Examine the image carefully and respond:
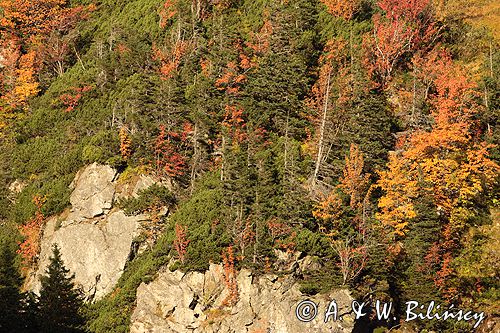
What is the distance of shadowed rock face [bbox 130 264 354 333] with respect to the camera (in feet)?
119

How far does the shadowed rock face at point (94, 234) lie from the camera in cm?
4409

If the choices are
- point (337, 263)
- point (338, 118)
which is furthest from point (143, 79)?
point (337, 263)

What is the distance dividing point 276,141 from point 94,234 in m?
16.8

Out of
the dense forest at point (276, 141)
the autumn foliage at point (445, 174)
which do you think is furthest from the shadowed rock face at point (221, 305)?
the autumn foliage at point (445, 174)

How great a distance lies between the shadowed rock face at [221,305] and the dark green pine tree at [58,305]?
170 inches

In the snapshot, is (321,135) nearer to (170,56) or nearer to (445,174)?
(445,174)

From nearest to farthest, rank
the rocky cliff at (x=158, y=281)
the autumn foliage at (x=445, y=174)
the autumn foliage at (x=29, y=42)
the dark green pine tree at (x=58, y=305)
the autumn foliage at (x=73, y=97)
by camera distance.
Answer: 1. the rocky cliff at (x=158, y=281)
2. the dark green pine tree at (x=58, y=305)
3. the autumn foliage at (x=445, y=174)
4. the autumn foliage at (x=73, y=97)
5. the autumn foliage at (x=29, y=42)

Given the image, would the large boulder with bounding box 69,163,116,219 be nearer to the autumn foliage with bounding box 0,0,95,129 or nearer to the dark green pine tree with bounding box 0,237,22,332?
the dark green pine tree with bounding box 0,237,22,332

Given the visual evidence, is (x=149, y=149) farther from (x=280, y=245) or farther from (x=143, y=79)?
(x=280, y=245)

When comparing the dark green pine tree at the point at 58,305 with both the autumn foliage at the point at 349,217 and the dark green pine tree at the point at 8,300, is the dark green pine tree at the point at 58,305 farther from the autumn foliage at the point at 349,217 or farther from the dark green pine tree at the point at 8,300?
the autumn foliage at the point at 349,217

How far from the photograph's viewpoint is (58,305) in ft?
126

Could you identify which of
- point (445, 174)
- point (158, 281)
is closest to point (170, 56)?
point (158, 281)

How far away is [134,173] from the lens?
4634 centimetres

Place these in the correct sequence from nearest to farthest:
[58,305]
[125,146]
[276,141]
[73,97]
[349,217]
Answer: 1. [58,305]
2. [349,217]
3. [125,146]
4. [276,141]
5. [73,97]
